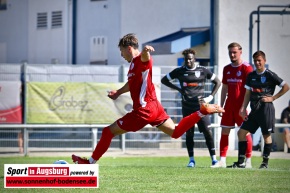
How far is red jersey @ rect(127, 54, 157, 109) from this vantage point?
12484 millimetres

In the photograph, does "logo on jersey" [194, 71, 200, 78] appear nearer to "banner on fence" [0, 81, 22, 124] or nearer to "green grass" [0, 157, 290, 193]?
"green grass" [0, 157, 290, 193]

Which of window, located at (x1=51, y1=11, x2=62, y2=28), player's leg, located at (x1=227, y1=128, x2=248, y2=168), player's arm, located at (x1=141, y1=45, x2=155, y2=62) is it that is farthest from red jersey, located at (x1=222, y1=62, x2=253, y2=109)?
window, located at (x1=51, y1=11, x2=62, y2=28)

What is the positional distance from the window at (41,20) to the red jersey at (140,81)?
21.7 meters

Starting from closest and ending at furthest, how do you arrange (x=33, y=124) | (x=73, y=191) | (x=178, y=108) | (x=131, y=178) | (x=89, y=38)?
(x=73, y=191), (x=131, y=178), (x=33, y=124), (x=178, y=108), (x=89, y=38)

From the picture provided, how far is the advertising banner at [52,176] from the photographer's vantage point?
11.2 m

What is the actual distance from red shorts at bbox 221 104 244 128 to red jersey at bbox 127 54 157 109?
3969 millimetres

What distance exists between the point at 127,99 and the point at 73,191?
46.9ft

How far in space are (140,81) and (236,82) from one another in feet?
14.0

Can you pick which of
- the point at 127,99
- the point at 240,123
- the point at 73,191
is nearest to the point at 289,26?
the point at 127,99

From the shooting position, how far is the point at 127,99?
2520 centimetres

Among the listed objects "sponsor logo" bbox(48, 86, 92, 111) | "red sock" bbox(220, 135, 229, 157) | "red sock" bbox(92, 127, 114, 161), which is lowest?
"red sock" bbox(220, 135, 229, 157)

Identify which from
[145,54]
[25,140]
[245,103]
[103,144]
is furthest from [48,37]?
[145,54]

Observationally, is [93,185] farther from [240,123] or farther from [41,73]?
[41,73]

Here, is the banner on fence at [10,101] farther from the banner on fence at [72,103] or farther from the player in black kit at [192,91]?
the player in black kit at [192,91]
